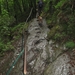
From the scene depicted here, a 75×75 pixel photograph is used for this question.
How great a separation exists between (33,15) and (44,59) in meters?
9.87

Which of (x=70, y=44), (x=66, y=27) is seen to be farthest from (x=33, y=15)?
(x=70, y=44)

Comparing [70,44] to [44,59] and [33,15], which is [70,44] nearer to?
[44,59]

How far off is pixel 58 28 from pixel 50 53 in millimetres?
2179

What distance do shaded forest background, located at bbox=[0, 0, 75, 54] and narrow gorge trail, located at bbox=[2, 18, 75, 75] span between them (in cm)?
51

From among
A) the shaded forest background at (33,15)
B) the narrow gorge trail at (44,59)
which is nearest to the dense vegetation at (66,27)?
the shaded forest background at (33,15)

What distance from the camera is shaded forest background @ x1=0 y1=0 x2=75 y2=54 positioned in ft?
30.3

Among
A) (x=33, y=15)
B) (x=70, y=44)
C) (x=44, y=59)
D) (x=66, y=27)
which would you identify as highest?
(x=33, y=15)

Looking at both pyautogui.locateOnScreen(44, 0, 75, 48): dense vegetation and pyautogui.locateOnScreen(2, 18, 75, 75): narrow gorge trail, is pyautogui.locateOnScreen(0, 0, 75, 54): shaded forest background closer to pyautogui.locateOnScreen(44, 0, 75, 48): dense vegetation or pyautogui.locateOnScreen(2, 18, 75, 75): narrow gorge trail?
pyautogui.locateOnScreen(44, 0, 75, 48): dense vegetation

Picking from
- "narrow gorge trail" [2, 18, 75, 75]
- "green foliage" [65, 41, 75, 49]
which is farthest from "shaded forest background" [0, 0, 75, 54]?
"narrow gorge trail" [2, 18, 75, 75]

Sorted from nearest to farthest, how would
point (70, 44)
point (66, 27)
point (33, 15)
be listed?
point (70, 44), point (66, 27), point (33, 15)

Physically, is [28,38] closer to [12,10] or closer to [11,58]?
[11,58]

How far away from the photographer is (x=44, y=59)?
8.15 meters

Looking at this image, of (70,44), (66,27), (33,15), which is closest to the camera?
(70,44)

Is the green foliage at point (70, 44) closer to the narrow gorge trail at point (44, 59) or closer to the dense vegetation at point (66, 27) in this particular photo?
the dense vegetation at point (66, 27)
